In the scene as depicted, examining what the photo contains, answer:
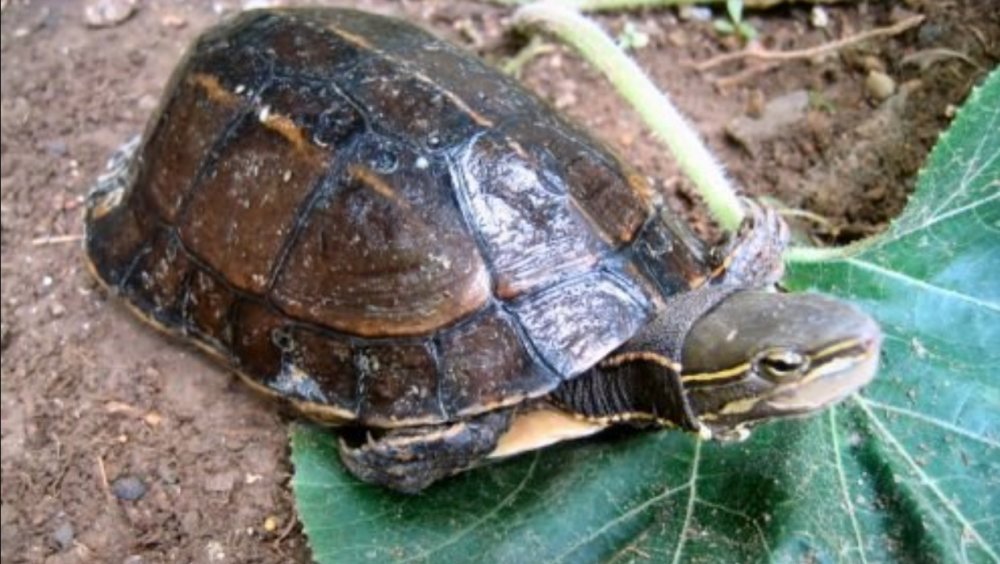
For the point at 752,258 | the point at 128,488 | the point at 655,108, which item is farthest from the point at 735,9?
the point at 128,488

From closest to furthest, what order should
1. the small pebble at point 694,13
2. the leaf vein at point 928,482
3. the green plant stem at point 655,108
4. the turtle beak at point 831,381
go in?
the turtle beak at point 831,381
the leaf vein at point 928,482
the green plant stem at point 655,108
the small pebble at point 694,13

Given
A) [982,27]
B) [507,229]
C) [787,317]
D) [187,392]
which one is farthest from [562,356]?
[982,27]

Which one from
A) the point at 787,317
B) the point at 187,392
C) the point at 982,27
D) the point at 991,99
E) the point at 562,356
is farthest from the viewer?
the point at 982,27

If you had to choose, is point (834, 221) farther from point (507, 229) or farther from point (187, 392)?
point (187, 392)

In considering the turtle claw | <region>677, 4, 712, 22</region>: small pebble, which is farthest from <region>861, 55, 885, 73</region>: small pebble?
the turtle claw

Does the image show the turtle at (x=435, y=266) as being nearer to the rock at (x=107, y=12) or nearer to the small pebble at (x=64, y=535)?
the small pebble at (x=64, y=535)

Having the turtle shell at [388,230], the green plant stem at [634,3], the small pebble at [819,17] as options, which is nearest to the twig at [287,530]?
the turtle shell at [388,230]

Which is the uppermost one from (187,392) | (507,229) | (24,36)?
(507,229)

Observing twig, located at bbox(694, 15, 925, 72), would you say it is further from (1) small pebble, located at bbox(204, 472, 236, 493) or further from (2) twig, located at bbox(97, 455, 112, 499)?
(2) twig, located at bbox(97, 455, 112, 499)
